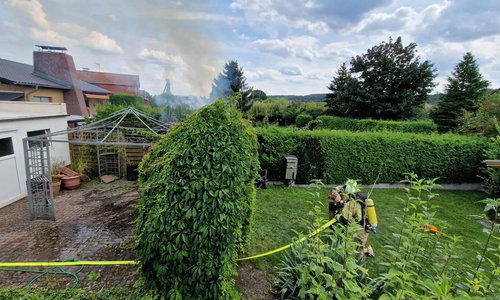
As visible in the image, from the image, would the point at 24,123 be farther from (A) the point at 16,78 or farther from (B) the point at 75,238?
(A) the point at 16,78

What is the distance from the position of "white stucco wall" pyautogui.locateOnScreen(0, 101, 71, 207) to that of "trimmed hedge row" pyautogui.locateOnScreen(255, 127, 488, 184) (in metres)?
7.41

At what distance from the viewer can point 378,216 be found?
5.79m

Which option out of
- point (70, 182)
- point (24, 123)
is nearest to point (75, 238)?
point (70, 182)

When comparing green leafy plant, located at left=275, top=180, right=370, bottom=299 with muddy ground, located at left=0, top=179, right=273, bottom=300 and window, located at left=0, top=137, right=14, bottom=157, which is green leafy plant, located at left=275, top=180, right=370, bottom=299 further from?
window, located at left=0, top=137, right=14, bottom=157

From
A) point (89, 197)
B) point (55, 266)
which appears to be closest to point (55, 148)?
point (89, 197)

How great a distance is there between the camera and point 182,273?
88.7 inches

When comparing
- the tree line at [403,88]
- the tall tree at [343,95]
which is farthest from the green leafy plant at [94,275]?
the tall tree at [343,95]

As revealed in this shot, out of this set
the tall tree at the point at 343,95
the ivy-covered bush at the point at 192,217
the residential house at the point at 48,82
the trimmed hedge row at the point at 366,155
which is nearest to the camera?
the ivy-covered bush at the point at 192,217

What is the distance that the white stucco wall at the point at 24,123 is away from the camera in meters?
6.21

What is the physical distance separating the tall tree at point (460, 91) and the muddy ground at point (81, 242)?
926 inches

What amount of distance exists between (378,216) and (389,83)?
1993cm

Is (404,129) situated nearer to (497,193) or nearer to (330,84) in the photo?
(497,193)

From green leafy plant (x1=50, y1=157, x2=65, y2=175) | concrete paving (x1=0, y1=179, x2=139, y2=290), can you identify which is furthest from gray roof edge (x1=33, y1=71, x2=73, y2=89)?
concrete paving (x1=0, y1=179, x2=139, y2=290)

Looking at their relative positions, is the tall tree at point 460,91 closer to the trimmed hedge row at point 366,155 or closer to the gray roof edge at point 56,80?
the trimmed hedge row at point 366,155
